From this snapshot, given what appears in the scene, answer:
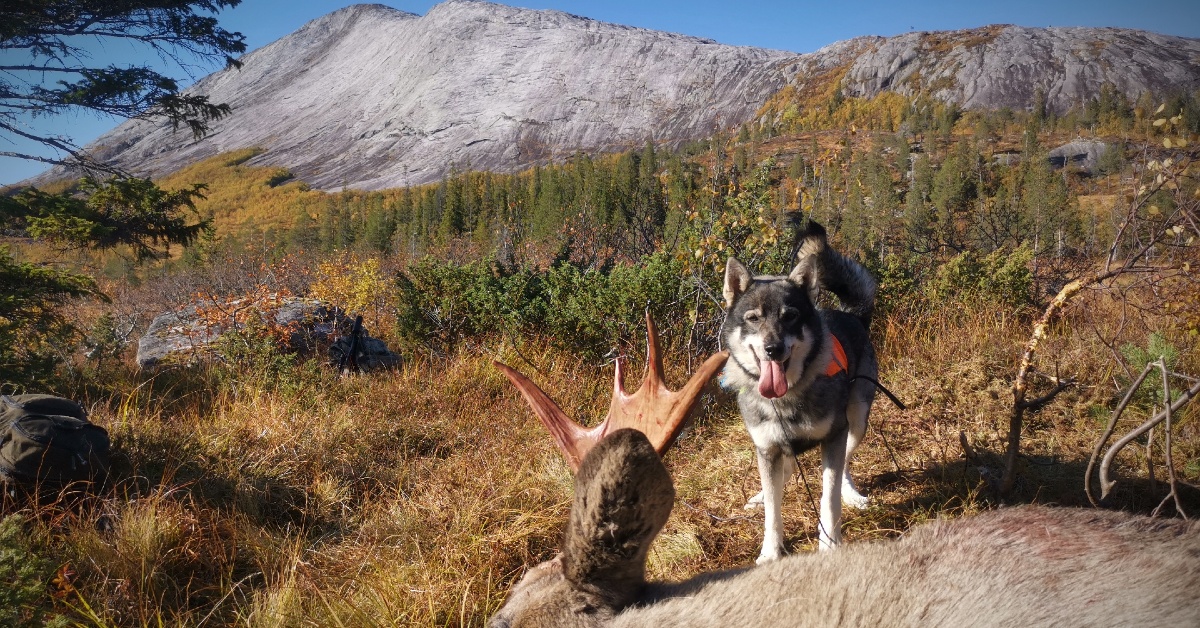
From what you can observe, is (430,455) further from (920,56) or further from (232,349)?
(920,56)

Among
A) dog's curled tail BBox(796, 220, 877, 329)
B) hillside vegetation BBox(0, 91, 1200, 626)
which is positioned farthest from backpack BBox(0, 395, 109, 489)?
dog's curled tail BBox(796, 220, 877, 329)

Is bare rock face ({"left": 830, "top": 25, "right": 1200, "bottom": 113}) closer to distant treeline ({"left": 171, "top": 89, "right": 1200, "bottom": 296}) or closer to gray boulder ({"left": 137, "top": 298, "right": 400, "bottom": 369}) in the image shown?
distant treeline ({"left": 171, "top": 89, "right": 1200, "bottom": 296})

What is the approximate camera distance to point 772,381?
3293 mm

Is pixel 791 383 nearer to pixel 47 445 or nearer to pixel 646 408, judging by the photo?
pixel 646 408

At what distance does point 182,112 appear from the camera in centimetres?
930

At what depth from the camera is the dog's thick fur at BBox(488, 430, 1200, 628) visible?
4.04 feet

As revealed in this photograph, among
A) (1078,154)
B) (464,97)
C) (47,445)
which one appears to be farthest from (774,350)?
(464,97)

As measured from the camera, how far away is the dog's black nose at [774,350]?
10.6ft

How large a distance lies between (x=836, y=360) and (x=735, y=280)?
76cm

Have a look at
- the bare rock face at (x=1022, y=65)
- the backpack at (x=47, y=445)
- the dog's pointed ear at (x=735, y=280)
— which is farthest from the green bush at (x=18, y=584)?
the bare rock face at (x=1022, y=65)

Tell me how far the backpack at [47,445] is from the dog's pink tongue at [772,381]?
4287 millimetres

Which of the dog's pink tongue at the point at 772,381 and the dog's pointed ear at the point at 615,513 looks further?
the dog's pink tongue at the point at 772,381

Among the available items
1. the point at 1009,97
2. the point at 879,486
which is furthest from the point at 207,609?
the point at 1009,97

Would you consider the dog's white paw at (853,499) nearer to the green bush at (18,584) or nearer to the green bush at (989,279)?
the green bush at (18,584)
